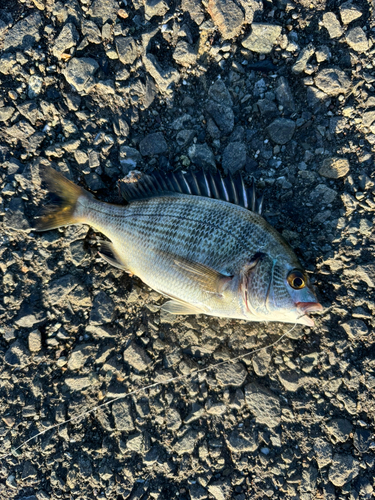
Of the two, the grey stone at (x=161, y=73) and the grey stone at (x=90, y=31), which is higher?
the grey stone at (x=90, y=31)

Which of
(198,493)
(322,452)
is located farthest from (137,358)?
(322,452)

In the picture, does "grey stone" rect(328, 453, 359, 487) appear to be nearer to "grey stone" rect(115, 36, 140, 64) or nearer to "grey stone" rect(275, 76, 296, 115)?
"grey stone" rect(275, 76, 296, 115)

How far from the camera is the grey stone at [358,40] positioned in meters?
3.45

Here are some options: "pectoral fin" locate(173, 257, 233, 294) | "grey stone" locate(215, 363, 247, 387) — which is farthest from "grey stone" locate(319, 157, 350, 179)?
"grey stone" locate(215, 363, 247, 387)

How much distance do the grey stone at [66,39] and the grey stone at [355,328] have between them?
428 centimetres

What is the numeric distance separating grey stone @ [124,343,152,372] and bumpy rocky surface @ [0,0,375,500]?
1 cm

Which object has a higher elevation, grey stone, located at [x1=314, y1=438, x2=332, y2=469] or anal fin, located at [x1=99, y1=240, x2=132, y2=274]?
anal fin, located at [x1=99, y1=240, x2=132, y2=274]

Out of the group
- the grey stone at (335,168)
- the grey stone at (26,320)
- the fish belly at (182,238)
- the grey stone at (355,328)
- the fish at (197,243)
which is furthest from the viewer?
the grey stone at (26,320)

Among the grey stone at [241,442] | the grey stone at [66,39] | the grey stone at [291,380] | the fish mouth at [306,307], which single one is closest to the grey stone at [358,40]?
the fish mouth at [306,307]

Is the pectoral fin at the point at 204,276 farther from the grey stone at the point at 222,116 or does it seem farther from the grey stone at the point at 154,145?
the grey stone at the point at 222,116

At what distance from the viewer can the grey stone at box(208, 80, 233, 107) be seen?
3658mm

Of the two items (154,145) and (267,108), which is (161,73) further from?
(267,108)

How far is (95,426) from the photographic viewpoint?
135 inches

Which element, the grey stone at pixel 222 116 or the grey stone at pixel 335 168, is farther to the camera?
the grey stone at pixel 222 116
